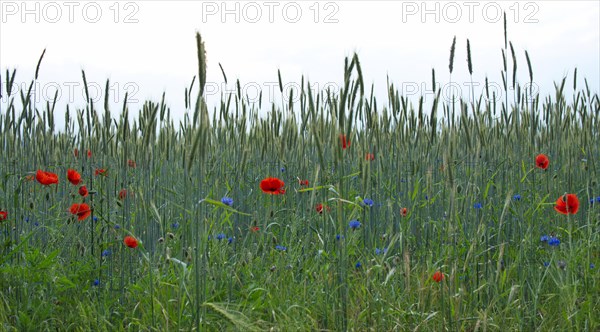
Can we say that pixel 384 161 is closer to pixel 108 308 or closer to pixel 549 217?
pixel 549 217

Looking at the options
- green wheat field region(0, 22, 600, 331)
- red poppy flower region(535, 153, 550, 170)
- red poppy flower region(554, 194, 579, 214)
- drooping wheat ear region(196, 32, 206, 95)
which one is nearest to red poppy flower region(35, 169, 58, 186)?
green wheat field region(0, 22, 600, 331)

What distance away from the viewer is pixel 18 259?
219 centimetres

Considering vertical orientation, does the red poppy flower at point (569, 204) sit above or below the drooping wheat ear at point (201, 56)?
below

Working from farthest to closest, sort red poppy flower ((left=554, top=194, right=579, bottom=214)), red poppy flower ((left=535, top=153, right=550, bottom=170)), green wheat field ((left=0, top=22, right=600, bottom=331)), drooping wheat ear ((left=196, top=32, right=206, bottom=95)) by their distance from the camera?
red poppy flower ((left=535, top=153, right=550, bottom=170)), red poppy flower ((left=554, top=194, right=579, bottom=214)), green wheat field ((left=0, top=22, right=600, bottom=331)), drooping wheat ear ((left=196, top=32, right=206, bottom=95))

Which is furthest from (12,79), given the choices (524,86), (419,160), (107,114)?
(524,86)

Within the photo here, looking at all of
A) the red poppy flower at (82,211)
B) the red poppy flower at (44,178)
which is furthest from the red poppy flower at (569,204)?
the red poppy flower at (44,178)

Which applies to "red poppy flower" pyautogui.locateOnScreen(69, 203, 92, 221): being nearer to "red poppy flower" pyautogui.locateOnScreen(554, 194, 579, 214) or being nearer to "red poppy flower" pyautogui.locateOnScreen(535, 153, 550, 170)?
"red poppy flower" pyautogui.locateOnScreen(554, 194, 579, 214)

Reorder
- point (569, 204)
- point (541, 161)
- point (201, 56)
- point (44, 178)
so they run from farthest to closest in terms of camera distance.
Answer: point (541, 161) → point (44, 178) → point (569, 204) → point (201, 56)

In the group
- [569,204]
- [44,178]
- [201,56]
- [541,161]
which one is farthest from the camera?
[541,161]

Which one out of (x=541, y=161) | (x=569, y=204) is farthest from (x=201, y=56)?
(x=541, y=161)

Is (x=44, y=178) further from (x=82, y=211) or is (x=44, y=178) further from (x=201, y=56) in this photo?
(x=201, y=56)

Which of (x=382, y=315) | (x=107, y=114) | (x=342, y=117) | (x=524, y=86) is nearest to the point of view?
(x=342, y=117)

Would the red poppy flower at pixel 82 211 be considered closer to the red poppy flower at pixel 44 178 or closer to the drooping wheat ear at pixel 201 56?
the red poppy flower at pixel 44 178

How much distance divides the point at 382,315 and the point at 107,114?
41.2 inches
